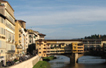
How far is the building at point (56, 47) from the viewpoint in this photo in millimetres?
101125

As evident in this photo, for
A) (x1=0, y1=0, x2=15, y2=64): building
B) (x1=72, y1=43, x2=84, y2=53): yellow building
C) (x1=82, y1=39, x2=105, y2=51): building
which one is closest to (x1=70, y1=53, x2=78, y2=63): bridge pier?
(x1=72, y1=43, x2=84, y2=53): yellow building

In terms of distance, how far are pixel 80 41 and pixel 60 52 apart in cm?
1110

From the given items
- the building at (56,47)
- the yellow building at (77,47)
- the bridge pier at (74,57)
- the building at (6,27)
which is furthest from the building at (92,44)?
the building at (6,27)

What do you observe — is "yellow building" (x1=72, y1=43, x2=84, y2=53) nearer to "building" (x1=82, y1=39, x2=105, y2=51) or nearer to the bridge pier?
"building" (x1=82, y1=39, x2=105, y2=51)

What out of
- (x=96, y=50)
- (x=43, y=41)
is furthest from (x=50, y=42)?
(x=96, y=50)

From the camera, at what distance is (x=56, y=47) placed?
10181 centimetres

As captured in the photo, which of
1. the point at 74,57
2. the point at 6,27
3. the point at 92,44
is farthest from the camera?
the point at 92,44

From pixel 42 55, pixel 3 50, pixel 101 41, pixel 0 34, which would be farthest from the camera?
pixel 101 41

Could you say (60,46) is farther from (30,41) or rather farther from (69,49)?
(30,41)

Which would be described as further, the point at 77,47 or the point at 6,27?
the point at 77,47

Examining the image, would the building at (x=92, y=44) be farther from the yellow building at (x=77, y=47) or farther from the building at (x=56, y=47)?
the building at (x=56, y=47)

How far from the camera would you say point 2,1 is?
46906 mm

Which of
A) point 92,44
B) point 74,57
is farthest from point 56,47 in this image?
point 92,44

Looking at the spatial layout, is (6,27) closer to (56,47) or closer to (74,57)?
(74,57)
